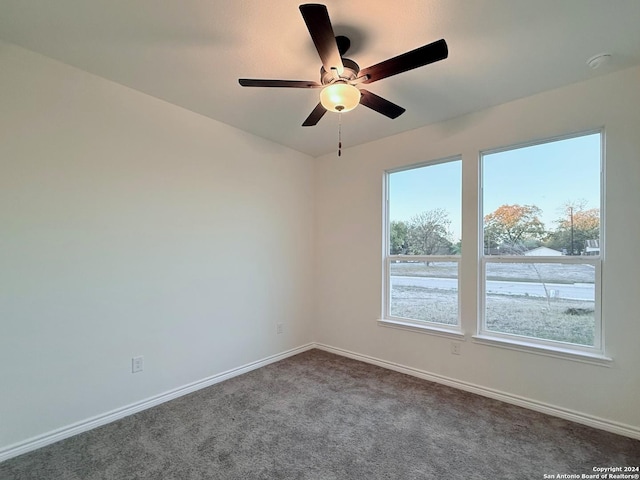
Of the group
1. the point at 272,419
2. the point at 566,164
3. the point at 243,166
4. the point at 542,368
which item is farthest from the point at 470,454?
the point at 243,166

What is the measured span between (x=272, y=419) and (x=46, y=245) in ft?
6.61

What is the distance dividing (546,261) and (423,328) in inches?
49.1

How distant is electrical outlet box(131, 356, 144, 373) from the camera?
2.44 m

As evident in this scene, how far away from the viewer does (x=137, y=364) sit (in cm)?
246

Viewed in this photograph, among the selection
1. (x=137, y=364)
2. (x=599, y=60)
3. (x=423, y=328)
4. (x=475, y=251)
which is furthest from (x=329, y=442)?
(x=599, y=60)

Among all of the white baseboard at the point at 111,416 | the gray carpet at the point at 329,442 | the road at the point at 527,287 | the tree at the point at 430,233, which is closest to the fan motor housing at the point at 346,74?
the tree at the point at 430,233

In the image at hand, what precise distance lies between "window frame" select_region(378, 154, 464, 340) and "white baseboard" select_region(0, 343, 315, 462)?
1545 millimetres

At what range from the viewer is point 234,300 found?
3.16 m

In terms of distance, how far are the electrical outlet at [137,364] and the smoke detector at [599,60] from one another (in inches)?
157

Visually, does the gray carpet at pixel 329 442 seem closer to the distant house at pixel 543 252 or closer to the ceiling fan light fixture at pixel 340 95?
the distant house at pixel 543 252

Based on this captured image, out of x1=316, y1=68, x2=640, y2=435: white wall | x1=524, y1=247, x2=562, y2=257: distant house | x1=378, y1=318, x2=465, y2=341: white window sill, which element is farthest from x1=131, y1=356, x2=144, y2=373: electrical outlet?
x1=524, y1=247, x2=562, y2=257: distant house

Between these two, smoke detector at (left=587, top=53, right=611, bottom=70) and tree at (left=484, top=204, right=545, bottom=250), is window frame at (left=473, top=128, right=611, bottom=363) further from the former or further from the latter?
smoke detector at (left=587, top=53, right=611, bottom=70)

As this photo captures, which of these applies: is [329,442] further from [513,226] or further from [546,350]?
[513,226]

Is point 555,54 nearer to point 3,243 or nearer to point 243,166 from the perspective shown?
point 243,166
